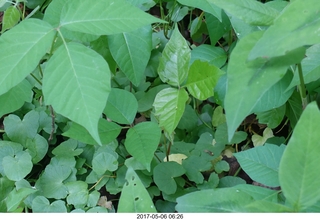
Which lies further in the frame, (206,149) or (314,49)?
(206,149)

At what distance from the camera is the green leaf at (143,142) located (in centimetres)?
92

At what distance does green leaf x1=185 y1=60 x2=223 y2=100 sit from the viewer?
958 millimetres

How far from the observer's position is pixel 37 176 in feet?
3.92

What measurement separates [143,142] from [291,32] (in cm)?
47

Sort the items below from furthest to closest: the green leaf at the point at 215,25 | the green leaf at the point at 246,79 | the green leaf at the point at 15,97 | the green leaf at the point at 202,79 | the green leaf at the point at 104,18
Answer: the green leaf at the point at 215,25 → the green leaf at the point at 15,97 → the green leaf at the point at 202,79 → the green leaf at the point at 104,18 → the green leaf at the point at 246,79

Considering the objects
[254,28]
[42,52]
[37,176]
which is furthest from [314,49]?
[37,176]

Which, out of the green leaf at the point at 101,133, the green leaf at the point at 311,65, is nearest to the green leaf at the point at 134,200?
the green leaf at the point at 101,133

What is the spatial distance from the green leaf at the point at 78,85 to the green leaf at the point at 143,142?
0.23m

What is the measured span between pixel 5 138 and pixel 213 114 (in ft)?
2.35

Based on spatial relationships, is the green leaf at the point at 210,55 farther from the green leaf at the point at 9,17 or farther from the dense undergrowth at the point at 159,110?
the green leaf at the point at 9,17

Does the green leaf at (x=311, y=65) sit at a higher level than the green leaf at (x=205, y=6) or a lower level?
lower

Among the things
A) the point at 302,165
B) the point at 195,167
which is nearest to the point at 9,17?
the point at 195,167
